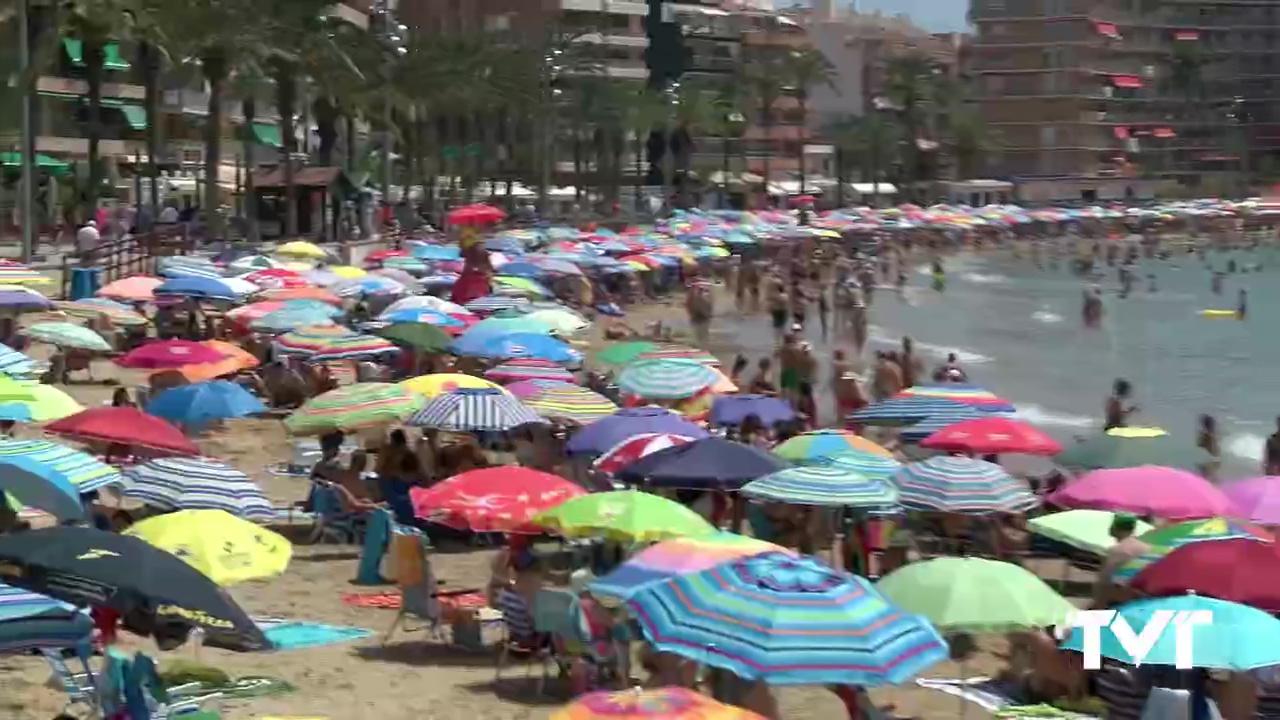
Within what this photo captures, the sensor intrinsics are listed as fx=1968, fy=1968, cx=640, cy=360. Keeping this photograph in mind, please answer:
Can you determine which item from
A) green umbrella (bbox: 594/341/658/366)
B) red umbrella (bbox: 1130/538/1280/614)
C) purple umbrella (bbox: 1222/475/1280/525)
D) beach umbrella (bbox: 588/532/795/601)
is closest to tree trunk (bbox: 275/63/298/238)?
green umbrella (bbox: 594/341/658/366)

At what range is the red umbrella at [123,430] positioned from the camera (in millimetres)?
12312

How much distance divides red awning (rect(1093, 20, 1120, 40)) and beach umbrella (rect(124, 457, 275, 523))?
12957cm

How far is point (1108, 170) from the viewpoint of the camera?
453ft

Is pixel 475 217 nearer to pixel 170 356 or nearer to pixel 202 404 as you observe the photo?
pixel 170 356

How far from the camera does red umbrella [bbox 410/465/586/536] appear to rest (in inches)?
406

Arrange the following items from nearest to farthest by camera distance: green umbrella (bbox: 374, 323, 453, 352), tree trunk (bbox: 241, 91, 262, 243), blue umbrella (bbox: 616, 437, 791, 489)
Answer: blue umbrella (bbox: 616, 437, 791, 489) < green umbrella (bbox: 374, 323, 453, 352) < tree trunk (bbox: 241, 91, 262, 243)

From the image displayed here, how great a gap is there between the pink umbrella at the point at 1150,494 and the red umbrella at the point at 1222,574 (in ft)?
9.76

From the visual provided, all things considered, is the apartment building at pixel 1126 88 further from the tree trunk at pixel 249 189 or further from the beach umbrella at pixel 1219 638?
the beach umbrella at pixel 1219 638

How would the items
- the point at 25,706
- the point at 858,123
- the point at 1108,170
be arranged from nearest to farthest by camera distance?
the point at 25,706, the point at 858,123, the point at 1108,170

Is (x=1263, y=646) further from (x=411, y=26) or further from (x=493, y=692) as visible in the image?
(x=411, y=26)

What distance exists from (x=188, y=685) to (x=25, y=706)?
2.45 feet

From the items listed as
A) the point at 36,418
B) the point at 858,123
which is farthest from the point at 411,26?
the point at 36,418

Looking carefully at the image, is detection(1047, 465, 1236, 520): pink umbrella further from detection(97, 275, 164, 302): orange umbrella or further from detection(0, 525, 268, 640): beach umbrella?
detection(97, 275, 164, 302): orange umbrella

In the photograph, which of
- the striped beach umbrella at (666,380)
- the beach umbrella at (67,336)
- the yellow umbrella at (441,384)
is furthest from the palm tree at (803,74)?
the yellow umbrella at (441,384)
